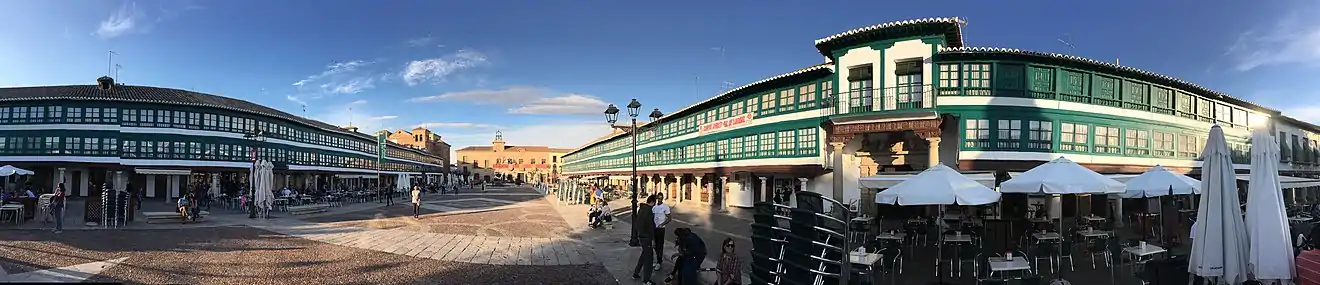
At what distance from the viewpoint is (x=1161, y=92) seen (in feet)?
78.3

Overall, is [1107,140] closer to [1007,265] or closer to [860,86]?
[860,86]

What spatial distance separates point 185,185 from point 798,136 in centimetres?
4154

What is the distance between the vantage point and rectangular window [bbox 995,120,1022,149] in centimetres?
2083

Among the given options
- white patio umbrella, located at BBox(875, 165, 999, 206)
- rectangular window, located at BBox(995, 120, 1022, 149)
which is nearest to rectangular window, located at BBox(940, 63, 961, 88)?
rectangular window, located at BBox(995, 120, 1022, 149)

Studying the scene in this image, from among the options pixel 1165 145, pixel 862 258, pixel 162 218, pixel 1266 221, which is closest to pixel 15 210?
pixel 162 218

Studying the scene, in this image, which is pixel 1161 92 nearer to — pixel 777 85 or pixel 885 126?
pixel 885 126

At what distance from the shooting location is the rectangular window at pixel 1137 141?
74.8 ft

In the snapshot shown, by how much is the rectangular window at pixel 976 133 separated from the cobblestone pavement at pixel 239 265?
14818 mm

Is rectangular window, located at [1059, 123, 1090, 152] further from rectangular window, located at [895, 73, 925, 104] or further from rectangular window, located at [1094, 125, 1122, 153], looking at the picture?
rectangular window, located at [895, 73, 925, 104]

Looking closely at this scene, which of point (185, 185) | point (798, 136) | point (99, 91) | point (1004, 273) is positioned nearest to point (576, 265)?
point (1004, 273)

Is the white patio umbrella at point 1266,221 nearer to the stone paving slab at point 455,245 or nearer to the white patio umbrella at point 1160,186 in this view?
the white patio umbrella at point 1160,186

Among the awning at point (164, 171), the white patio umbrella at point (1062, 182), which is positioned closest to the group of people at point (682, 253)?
the white patio umbrella at point (1062, 182)

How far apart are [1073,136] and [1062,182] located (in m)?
11.4

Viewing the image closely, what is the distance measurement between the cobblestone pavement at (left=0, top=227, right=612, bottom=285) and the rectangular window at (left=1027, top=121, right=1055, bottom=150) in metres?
16.4
